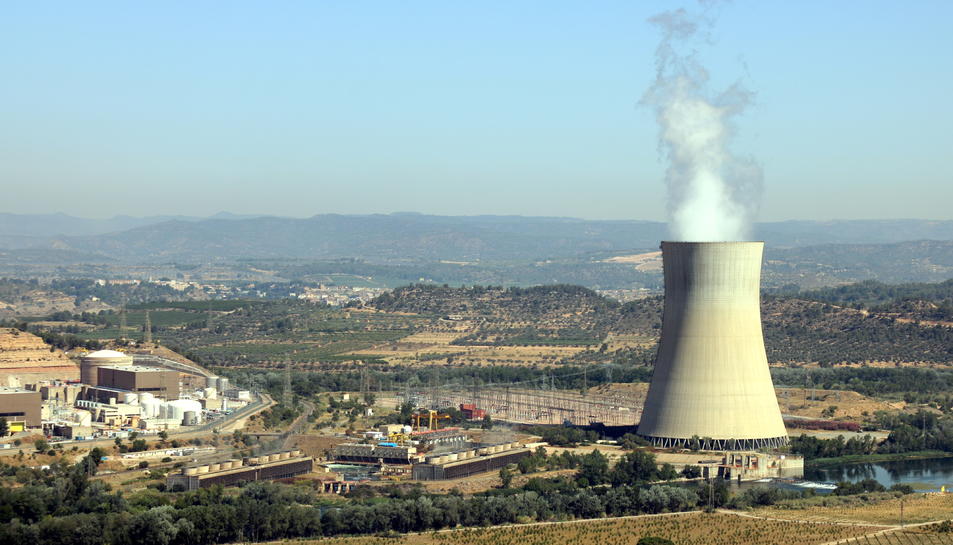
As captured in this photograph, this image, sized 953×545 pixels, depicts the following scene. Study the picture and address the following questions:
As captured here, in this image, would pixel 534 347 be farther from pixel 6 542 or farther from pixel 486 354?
pixel 6 542

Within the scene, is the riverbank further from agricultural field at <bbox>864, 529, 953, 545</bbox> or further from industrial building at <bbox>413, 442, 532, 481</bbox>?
agricultural field at <bbox>864, 529, 953, 545</bbox>

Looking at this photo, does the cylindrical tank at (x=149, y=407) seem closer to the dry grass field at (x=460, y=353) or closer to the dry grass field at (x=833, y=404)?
the dry grass field at (x=833, y=404)

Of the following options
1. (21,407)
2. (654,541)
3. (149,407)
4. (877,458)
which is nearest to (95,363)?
(149,407)

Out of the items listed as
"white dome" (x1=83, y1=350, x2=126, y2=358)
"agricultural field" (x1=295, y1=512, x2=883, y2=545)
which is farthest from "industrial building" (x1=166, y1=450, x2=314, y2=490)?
"white dome" (x1=83, y1=350, x2=126, y2=358)

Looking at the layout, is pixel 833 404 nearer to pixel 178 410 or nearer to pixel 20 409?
pixel 178 410

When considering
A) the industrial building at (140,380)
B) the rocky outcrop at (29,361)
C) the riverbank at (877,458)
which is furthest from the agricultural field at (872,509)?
the rocky outcrop at (29,361)

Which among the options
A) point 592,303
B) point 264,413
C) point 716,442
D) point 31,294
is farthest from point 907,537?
point 31,294
